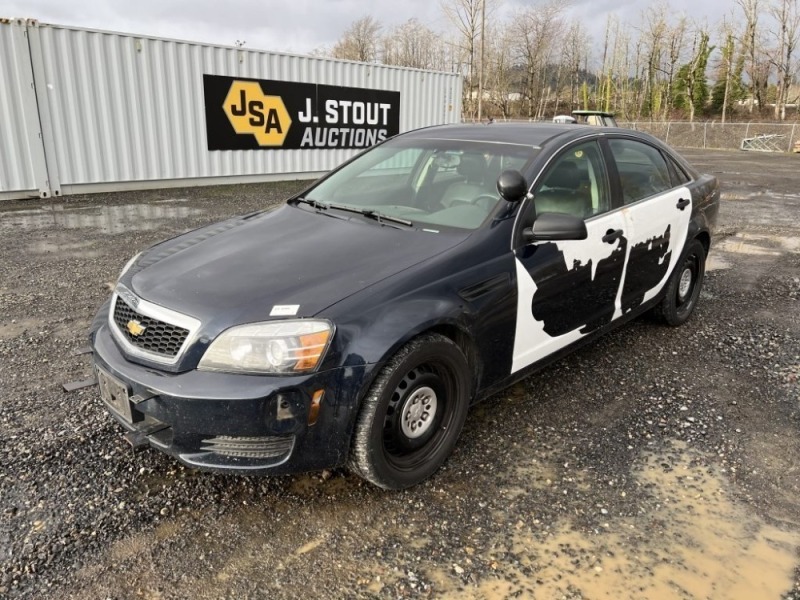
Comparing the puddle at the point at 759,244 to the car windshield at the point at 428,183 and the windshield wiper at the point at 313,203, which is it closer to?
the car windshield at the point at 428,183

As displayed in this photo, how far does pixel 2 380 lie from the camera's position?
3809mm

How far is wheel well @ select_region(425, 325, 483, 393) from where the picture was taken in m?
2.83

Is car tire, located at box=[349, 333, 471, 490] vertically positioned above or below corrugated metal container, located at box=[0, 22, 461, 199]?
below

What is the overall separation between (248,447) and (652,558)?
1.68m

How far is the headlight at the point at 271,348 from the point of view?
2377mm

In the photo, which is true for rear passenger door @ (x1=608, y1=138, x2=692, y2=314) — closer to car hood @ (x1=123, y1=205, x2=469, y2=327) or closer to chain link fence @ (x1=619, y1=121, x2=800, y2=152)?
car hood @ (x1=123, y1=205, x2=469, y2=327)

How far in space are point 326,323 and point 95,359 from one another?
1201mm

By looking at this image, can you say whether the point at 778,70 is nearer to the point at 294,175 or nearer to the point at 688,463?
the point at 294,175

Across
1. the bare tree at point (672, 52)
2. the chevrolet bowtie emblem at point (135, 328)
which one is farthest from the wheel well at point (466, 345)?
the bare tree at point (672, 52)

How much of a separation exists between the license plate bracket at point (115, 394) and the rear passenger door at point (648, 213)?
301cm

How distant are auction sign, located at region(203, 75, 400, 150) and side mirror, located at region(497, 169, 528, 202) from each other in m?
11.1

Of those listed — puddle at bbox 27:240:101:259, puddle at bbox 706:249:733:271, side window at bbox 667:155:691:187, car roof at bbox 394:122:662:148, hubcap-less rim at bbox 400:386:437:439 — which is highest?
car roof at bbox 394:122:662:148

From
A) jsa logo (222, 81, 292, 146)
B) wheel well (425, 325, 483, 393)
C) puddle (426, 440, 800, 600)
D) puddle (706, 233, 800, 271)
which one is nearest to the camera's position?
puddle (426, 440, 800, 600)

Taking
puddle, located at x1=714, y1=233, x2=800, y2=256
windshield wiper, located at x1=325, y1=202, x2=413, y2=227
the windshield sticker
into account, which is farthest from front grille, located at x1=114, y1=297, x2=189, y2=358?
puddle, located at x1=714, y1=233, x2=800, y2=256
